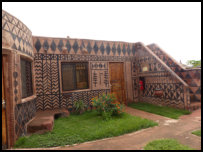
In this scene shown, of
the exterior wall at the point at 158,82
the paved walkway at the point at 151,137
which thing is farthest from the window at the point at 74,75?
the paved walkway at the point at 151,137

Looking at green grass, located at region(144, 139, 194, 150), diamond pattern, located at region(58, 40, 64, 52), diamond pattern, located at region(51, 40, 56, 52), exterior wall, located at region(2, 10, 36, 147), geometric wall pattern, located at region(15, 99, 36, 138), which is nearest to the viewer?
green grass, located at region(144, 139, 194, 150)

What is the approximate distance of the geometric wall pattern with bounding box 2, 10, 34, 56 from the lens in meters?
3.85

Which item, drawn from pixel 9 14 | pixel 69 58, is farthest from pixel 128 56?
pixel 9 14

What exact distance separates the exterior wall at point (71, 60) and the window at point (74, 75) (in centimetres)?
24

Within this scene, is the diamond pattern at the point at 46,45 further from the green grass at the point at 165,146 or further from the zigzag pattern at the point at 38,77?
the green grass at the point at 165,146

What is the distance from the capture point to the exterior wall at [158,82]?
254 inches

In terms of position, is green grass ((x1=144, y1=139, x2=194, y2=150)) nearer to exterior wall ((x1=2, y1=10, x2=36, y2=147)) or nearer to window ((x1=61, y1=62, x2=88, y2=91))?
exterior wall ((x1=2, y1=10, x2=36, y2=147))

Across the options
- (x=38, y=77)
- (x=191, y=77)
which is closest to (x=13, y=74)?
(x=38, y=77)

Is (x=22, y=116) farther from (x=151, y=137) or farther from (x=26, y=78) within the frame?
(x=151, y=137)

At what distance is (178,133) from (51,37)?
6312 millimetres

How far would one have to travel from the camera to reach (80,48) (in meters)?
7.42

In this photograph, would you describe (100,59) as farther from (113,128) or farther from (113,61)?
(113,128)

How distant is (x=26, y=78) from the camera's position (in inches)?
205

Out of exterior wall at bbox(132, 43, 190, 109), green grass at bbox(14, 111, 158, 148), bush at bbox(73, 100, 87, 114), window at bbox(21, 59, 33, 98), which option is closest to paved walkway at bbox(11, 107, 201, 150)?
green grass at bbox(14, 111, 158, 148)
